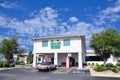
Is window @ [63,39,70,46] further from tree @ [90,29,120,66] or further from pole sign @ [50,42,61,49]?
tree @ [90,29,120,66]

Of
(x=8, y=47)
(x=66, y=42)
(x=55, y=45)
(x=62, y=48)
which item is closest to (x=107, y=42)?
(x=66, y=42)

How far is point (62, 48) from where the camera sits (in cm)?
3597

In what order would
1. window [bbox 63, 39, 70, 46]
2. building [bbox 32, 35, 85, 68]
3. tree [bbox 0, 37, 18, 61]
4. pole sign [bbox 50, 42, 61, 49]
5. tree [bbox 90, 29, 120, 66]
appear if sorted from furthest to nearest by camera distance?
tree [bbox 0, 37, 18, 61], pole sign [bbox 50, 42, 61, 49], window [bbox 63, 39, 70, 46], building [bbox 32, 35, 85, 68], tree [bbox 90, 29, 120, 66]

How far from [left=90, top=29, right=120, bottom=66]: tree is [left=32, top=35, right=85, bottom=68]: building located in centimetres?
430

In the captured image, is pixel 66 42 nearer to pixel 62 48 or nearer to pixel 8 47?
pixel 62 48

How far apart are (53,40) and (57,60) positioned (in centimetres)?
410

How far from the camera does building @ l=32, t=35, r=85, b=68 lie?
35031 millimetres

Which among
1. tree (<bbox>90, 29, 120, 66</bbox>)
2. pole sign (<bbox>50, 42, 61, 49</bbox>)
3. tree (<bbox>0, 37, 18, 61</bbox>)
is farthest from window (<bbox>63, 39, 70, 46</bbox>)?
tree (<bbox>0, 37, 18, 61</bbox>)

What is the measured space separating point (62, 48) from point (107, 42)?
9431mm

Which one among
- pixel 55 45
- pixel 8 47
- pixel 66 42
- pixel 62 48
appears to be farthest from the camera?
pixel 8 47

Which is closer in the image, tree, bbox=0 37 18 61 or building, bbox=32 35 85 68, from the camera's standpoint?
building, bbox=32 35 85 68

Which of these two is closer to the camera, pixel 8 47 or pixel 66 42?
pixel 66 42

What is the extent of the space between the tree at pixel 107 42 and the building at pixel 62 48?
430 centimetres

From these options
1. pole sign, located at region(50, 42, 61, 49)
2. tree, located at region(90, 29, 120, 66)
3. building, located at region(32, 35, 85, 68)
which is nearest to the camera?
tree, located at region(90, 29, 120, 66)
